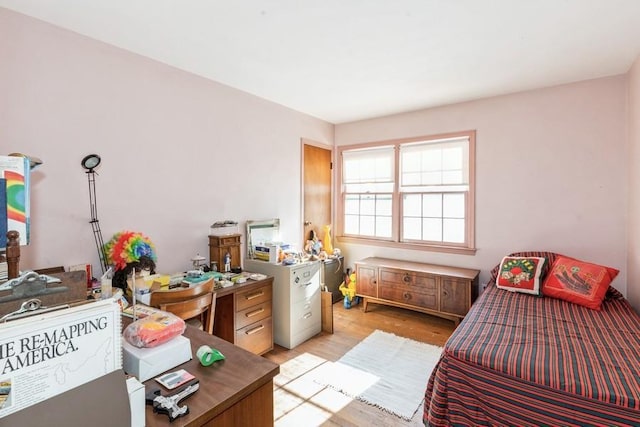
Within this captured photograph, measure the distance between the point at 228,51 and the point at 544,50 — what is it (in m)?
2.42

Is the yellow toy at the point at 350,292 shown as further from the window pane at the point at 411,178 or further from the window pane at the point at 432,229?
the window pane at the point at 411,178

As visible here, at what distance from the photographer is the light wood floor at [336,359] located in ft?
6.68

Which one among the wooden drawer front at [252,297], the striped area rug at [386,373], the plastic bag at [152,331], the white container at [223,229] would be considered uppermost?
the white container at [223,229]

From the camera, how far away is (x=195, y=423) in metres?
0.85

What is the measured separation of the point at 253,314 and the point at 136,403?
1.95 m

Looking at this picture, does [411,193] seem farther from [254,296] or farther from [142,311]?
[142,311]

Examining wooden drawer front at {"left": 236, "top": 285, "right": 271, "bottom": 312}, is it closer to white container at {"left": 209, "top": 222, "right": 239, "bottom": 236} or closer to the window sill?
white container at {"left": 209, "top": 222, "right": 239, "bottom": 236}

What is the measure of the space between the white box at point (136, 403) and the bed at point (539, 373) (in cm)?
157

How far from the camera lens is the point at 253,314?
8.89 feet

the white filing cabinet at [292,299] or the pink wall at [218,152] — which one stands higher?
the pink wall at [218,152]

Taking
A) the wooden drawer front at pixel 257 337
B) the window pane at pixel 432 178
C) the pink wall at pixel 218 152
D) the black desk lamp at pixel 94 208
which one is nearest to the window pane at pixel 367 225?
the pink wall at pixel 218 152

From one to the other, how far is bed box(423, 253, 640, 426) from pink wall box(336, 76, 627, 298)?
1.03m

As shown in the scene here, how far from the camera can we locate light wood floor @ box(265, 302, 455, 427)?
6.68ft

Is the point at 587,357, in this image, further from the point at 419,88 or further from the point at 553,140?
the point at 419,88
